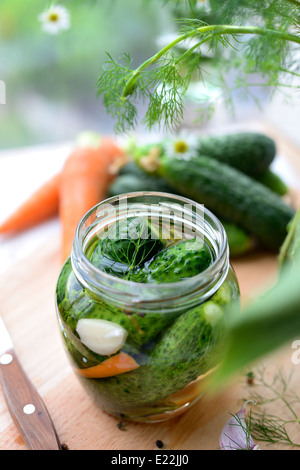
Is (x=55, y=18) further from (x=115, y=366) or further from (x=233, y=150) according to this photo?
(x=115, y=366)

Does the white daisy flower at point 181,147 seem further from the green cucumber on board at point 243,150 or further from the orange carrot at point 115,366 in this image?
the orange carrot at point 115,366

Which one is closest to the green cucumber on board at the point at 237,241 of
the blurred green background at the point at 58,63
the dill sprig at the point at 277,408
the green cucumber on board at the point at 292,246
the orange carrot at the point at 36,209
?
the green cucumber on board at the point at 292,246

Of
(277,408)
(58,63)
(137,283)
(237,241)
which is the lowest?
(277,408)

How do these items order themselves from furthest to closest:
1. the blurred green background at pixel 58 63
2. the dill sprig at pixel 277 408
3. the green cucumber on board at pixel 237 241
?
the blurred green background at pixel 58 63 → the green cucumber on board at pixel 237 241 → the dill sprig at pixel 277 408

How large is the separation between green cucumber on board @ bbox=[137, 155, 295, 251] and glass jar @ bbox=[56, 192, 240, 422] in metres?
0.32

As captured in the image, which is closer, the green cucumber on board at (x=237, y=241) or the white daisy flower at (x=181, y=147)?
the green cucumber on board at (x=237, y=241)

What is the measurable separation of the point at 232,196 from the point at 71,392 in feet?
1.47

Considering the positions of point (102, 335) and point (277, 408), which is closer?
point (102, 335)

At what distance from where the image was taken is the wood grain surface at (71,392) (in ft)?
→ 2.17

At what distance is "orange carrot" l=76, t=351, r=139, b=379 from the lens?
569mm

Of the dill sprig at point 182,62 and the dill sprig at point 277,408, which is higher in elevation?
the dill sprig at point 182,62

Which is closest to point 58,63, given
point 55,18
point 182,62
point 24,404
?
point 55,18

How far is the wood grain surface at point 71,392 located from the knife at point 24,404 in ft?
0.10

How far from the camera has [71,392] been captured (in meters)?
0.72
